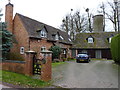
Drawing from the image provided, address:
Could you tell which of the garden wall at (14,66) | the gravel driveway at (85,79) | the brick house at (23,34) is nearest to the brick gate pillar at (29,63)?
the garden wall at (14,66)

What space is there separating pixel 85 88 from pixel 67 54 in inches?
786

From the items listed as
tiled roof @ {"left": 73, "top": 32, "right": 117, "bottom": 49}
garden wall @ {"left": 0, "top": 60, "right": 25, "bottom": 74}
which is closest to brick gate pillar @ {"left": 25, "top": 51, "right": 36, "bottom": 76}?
garden wall @ {"left": 0, "top": 60, "right": 25, "bottom": 74}

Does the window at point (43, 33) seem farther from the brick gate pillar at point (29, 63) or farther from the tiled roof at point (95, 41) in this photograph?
the brick gate pillar at point (29, 63)

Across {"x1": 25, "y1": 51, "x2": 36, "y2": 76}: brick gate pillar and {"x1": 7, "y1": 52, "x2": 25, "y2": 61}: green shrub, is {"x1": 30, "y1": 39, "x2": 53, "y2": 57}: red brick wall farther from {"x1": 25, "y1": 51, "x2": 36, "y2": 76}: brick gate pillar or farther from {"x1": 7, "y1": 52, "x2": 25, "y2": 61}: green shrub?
{"x1": 25, "y1": 51, "x2": 36, "y2": 76}: brick gate pillar

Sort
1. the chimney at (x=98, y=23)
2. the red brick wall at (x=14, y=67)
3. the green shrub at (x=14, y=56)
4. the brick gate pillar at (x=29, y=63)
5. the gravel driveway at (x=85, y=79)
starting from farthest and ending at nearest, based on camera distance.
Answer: the chimney at (x=98, y=23) → the green shrub at (x=14, y=56) → the red brick wall at (x=14, y=67) → the brick gate pillar at (x=29, y=63) → the gravel driveway at (x=85, y=79)

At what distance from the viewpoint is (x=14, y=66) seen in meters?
10.1

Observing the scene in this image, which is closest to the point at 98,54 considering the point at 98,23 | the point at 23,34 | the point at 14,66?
the point at 98,23

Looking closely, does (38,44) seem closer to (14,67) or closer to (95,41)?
(14,67)

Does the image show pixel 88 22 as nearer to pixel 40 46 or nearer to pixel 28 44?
pixel 40 46

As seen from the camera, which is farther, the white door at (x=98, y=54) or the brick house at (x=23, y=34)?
the white door at (x=98, y=54)

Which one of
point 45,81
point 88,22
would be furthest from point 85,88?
point 88,22

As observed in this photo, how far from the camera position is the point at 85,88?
21.1 feet

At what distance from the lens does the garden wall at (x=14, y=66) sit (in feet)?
30.7

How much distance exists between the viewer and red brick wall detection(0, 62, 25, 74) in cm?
936
